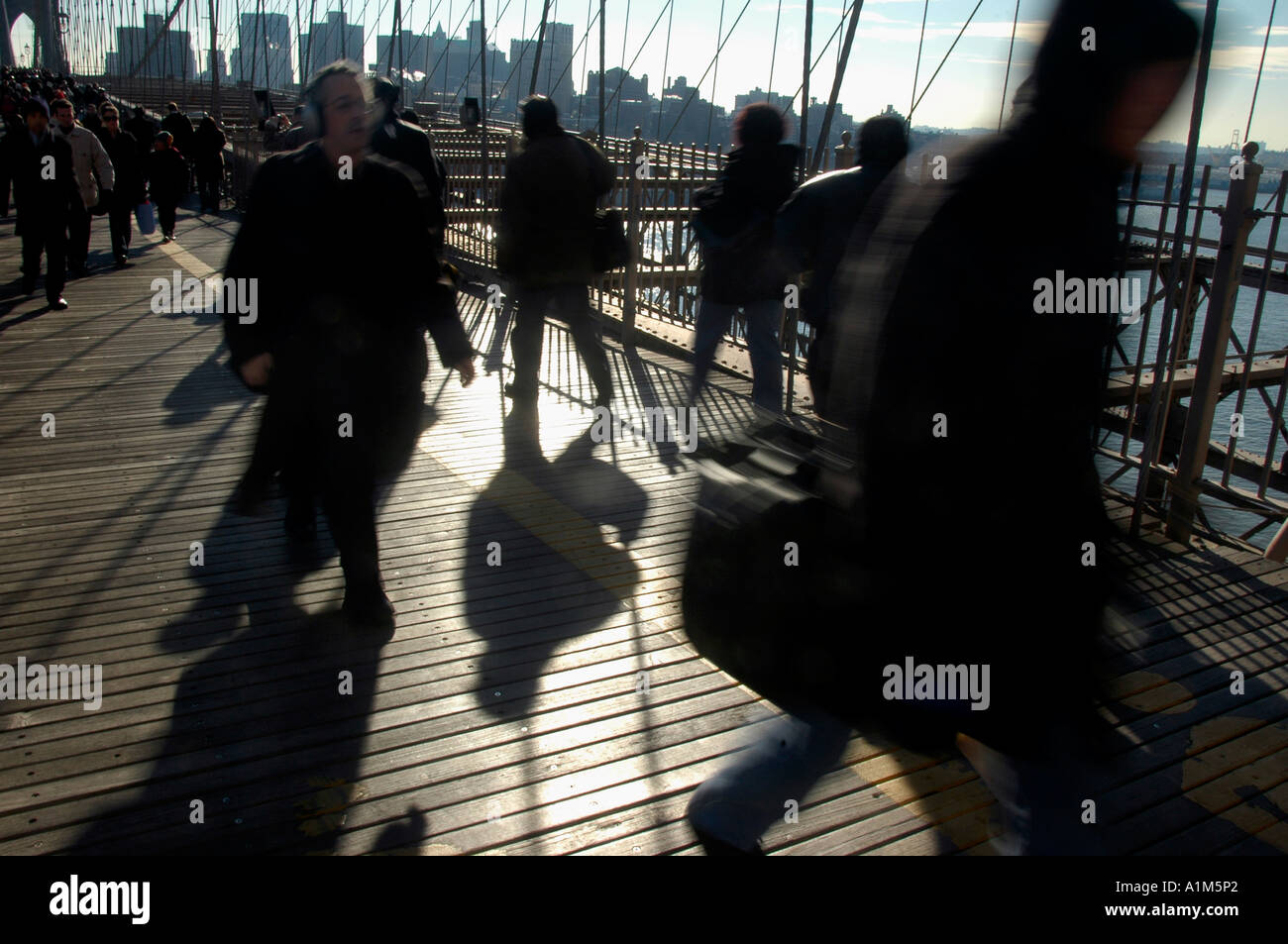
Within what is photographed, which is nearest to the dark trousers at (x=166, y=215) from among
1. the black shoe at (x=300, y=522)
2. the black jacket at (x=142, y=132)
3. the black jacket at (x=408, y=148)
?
the black jacket at (x=142, y=132)

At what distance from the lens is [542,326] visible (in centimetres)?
597

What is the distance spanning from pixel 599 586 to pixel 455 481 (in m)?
1.36

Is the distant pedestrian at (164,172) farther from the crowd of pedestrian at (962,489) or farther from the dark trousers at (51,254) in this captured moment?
the crowd of pedestrian at (962,489)

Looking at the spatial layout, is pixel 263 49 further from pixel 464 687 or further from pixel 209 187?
pixel 464 687

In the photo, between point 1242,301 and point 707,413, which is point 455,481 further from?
point 1242,301

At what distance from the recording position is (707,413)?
6.06 m

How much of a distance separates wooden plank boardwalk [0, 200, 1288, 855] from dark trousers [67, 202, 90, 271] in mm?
5547

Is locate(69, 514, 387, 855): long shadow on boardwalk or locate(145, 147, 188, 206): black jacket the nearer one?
locate(69, 514, 387, 855): long shadow on boardwalk

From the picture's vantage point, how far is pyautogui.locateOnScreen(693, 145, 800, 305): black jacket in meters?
4.68

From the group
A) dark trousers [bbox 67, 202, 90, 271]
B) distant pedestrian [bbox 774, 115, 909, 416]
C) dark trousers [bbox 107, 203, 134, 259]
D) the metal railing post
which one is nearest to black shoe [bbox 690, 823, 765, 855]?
distant pedestrian [bbox 774, 115, 909, 416]

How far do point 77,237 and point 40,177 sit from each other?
1.98 meters

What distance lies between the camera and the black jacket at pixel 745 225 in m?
4.68

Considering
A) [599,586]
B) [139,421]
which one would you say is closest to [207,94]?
[139,421]

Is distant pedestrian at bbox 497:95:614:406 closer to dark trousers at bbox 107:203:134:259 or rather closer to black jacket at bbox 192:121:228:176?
dark trousers at bbox 107:203:134:259
